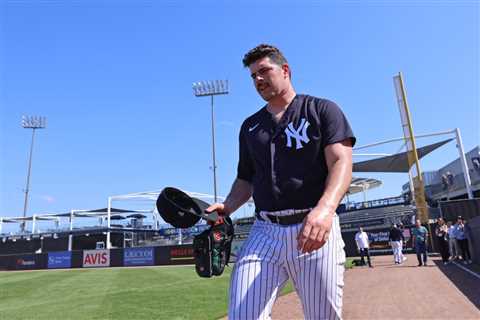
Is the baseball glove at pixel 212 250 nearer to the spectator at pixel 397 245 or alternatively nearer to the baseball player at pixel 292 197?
the baseball player at pixel 292 197

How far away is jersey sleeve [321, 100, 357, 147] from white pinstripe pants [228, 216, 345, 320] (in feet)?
1.42

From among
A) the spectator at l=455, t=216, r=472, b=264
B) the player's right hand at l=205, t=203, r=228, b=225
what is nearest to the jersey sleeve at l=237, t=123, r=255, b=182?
the player's right hand at l=205, t=203, r=228, b=225

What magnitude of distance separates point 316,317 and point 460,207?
75.7 ft

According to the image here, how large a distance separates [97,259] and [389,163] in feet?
93.7

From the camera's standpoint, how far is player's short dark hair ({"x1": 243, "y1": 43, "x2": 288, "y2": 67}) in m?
2.32

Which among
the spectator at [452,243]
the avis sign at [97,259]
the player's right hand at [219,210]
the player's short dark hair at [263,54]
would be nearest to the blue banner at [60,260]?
the avis sign at [97,259]

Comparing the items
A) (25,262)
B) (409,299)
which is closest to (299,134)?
(409,299)

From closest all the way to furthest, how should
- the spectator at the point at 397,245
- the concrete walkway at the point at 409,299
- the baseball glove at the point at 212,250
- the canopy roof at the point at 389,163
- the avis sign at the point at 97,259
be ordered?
the baseball glove at the point at 212,250
the concrete walkway at the point at 409,299
the spectator at the point at 397,245
the avis sign at the point at 97,259
the canopy roof at the point at 389,163

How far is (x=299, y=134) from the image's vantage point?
2205mm

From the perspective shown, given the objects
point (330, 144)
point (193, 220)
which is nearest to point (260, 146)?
point (330, 144)

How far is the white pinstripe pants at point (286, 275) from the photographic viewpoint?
6.68ft

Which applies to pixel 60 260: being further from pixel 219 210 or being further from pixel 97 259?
pixel 219 210

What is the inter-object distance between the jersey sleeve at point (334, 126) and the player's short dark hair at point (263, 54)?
0.40 metres

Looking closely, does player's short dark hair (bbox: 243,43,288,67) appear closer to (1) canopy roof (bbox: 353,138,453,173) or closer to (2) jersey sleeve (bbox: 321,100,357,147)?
(2) jersey sleeve (bbox: 321,100,357,147)
